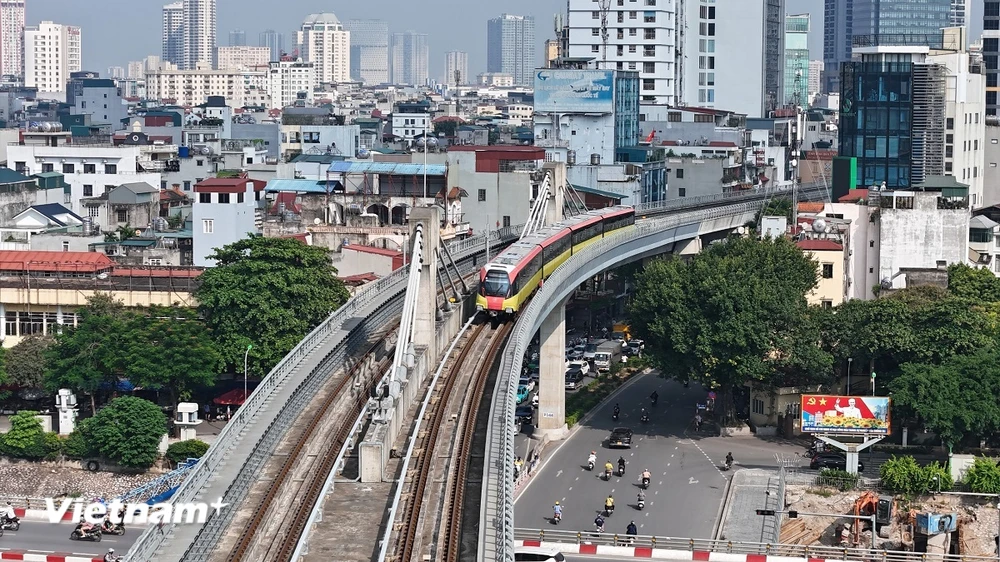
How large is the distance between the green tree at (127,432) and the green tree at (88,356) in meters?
2.36

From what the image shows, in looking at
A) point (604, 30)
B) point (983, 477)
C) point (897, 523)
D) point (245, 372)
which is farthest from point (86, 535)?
point (604, 30)

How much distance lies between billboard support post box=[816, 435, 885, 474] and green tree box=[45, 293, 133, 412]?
19.7 metres

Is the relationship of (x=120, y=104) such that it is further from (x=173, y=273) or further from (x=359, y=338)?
(x=359, y=338)

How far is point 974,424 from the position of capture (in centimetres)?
4462

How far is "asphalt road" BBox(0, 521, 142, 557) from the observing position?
36.9 m

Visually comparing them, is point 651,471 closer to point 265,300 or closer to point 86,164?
point 265,300

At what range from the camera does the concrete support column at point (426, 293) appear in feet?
127

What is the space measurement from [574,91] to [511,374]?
51720 millimetres

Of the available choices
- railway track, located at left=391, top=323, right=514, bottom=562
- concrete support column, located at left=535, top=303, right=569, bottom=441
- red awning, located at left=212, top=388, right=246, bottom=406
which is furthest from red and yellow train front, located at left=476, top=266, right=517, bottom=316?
red awning, located at left=212, top=388, right=246, bottom=406

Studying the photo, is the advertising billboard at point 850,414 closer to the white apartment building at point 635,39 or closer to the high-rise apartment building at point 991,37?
the high-rise apartment building at point 991,37

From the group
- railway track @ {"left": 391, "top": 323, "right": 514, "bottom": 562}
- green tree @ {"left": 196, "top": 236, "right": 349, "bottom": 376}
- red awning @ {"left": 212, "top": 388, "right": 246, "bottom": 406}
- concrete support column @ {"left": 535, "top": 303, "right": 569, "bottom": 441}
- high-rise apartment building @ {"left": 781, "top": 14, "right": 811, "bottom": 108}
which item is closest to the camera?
railway track @ {"left": 391, "top": 323, "right": 514, "bottom": 562}

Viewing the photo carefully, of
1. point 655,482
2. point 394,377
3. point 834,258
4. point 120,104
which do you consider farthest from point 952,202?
point 120,104

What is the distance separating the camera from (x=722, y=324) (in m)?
48.9

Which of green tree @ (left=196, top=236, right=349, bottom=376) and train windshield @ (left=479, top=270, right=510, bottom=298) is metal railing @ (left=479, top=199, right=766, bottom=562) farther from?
green tree @ (left=196, top=236, right=349, bottom=376)
